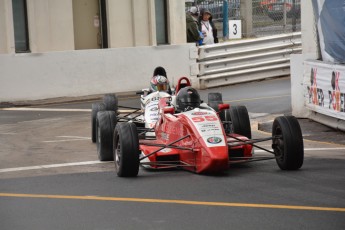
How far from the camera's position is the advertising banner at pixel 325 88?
1558 cm

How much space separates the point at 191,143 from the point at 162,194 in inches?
58.3

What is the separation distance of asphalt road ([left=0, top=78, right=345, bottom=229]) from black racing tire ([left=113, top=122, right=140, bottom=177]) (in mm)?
122

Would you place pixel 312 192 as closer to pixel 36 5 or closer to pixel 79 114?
pixel 79 114

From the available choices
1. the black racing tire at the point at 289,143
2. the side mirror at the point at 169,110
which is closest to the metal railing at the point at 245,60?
the side mirror at the point at 169,110

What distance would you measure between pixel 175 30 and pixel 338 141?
11319 millimetres

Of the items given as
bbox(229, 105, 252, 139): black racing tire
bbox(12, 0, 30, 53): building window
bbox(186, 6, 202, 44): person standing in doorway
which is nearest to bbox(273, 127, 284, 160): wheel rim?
bbox(229, 105, 252, 139): black racing tire

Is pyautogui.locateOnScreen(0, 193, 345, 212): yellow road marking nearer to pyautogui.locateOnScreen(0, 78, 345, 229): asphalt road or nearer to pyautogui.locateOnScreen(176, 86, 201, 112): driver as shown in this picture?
pyautogui.locateOnScreen(0, 78, 345, 229): asphalt road

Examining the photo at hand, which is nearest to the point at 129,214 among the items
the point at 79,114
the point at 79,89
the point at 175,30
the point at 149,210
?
the point at 149,210

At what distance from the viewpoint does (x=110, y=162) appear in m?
13.3

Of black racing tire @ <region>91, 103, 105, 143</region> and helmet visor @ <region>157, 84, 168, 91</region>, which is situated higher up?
helmet visor @ <region>157, 84, 168, 91</region>

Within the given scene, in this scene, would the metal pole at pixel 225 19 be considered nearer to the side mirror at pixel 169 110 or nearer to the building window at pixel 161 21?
the building window at pixel 161 21

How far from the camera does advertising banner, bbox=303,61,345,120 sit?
51.1 ft

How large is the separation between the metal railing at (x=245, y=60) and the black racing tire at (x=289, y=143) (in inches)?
522

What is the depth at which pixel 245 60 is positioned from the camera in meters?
25.5
